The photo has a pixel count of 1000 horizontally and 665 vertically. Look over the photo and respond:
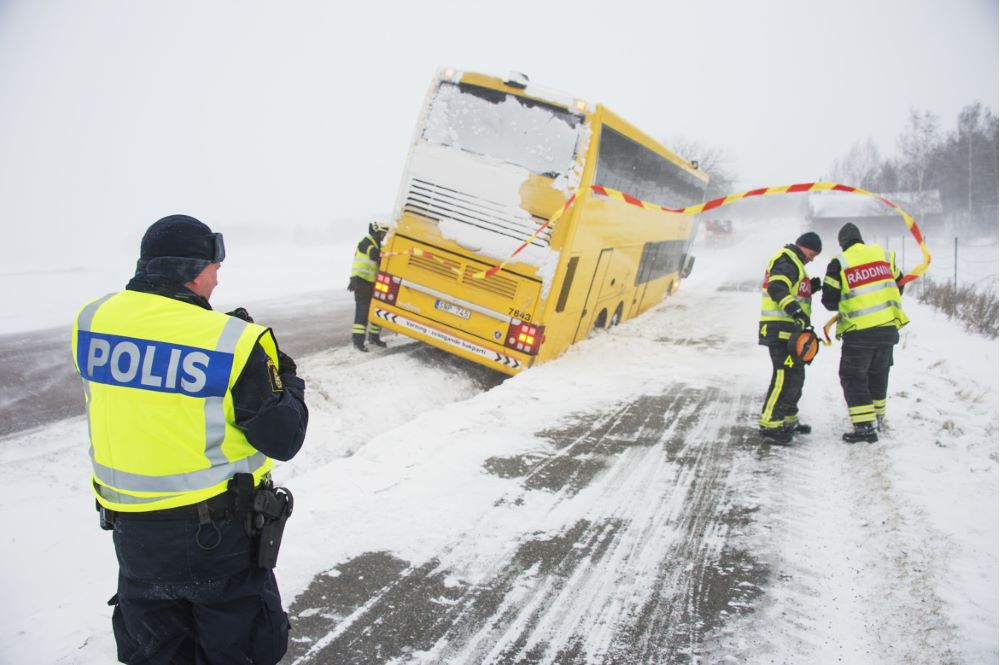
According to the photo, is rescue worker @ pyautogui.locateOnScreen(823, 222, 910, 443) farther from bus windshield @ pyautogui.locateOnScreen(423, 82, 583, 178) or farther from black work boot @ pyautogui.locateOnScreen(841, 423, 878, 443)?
bus windshield @ pyautogui.locateOnScreen(423, 82, 583, 178)

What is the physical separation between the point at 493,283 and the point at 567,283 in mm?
1123

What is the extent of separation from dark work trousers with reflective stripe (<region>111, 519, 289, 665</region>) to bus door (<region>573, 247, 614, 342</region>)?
26.0 feet

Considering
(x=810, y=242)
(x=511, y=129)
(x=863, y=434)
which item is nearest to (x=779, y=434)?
(x=863, y=434)

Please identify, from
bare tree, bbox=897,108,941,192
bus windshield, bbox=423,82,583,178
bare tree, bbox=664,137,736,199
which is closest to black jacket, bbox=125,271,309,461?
bus windshield, bbox=423,82,583,178

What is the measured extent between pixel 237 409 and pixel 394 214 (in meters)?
6.77

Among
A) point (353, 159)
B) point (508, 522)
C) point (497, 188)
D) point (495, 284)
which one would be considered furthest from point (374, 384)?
point (353, 159)

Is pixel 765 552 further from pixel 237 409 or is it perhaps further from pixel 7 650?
pixel 7 650

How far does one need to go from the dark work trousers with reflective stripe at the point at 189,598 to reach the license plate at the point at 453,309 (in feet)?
20.8

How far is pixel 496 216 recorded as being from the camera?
26.6 feet

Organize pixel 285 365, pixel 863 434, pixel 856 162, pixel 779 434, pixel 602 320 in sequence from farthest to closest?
pixel 856 162 < pixel 602 320 < pixel 779 434 < pixel 863 434 < pixel 285 365

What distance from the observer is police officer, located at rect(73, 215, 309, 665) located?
1974mm

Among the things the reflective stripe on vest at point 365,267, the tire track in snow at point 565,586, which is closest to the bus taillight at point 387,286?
the reflective stripe on vest at point 365,267

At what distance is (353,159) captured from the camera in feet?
189

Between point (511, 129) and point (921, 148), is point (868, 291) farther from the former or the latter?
point (921, 148)
